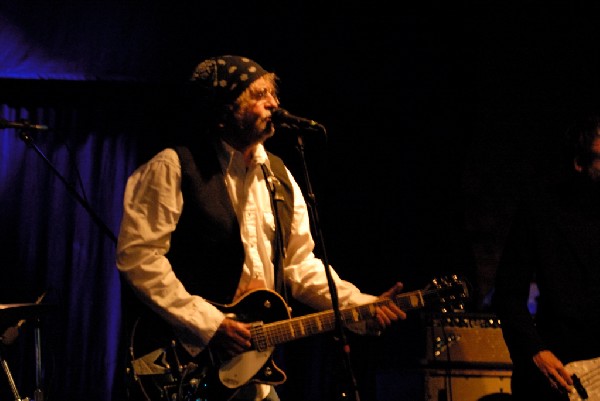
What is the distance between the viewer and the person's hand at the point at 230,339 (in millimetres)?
2717

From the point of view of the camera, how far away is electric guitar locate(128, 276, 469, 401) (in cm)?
267

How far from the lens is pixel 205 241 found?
9.42ft

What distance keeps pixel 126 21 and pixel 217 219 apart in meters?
2.80

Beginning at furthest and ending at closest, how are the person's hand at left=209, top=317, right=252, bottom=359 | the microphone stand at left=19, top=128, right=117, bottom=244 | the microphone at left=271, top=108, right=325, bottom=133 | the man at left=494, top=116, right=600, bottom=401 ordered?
1. the microphone stand at left=19, top=128, right=117, bottom=244
2. the man at left=494, top=116, right=600, bottom=401
3. the person's hand at left=209, top=317, right=252, bottom=359
4. the microphone at left=271, top=108, right=325, bottom=133

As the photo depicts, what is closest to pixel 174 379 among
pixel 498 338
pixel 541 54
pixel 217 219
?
pixel 217 219

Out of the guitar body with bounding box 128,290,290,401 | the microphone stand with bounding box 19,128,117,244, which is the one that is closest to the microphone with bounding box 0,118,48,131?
the microphone stand with bounding box 19,128,117,244

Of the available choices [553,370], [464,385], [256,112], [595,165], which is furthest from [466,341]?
[256,112]

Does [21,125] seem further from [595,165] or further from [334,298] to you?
[595,165]

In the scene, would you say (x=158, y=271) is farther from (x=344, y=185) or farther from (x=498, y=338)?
(x=344, y=185)

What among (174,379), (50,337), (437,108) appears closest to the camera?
(174,379)

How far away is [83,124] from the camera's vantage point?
5.16 meters

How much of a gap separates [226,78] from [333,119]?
219 centimetres

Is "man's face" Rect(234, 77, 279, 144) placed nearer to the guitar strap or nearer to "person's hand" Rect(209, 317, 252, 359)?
the guitar strap

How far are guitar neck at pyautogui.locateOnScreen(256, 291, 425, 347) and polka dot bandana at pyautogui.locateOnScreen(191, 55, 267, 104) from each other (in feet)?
3.41
